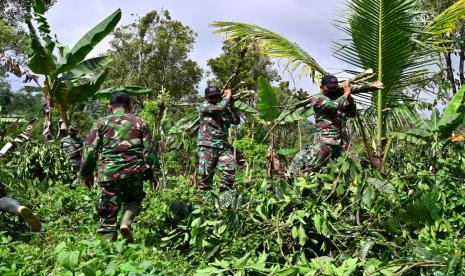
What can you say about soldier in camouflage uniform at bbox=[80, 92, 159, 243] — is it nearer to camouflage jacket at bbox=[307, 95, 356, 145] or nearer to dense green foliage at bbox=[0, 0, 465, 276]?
dense green foliage at bbox=[0, 0, 465, 276]

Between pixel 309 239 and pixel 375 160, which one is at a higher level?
pixel 375 160

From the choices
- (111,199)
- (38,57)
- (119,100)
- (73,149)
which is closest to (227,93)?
(119,100)

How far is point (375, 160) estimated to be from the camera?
562 cm

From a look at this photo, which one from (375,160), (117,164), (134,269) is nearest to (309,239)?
(134,269)

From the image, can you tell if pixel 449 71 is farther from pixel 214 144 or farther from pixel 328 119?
pixel 214 144

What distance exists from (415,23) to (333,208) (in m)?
3.55

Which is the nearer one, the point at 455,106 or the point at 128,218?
the point at 128,218

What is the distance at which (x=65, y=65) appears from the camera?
8.61 meters

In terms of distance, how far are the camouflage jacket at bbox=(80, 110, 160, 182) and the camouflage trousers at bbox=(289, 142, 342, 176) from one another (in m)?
1.72

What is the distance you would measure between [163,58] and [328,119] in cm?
2188

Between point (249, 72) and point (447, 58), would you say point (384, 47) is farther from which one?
point (249, 72)

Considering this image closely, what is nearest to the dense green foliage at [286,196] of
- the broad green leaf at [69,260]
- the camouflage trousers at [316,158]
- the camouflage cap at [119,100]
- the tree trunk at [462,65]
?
the broad green leaf at [69,260]

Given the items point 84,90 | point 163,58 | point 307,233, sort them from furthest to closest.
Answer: point 163,58
point 84,90
point 307,233

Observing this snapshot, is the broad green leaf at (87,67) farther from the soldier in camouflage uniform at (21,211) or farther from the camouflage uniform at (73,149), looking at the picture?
the soldier in camouflage uniform at (21,211)
